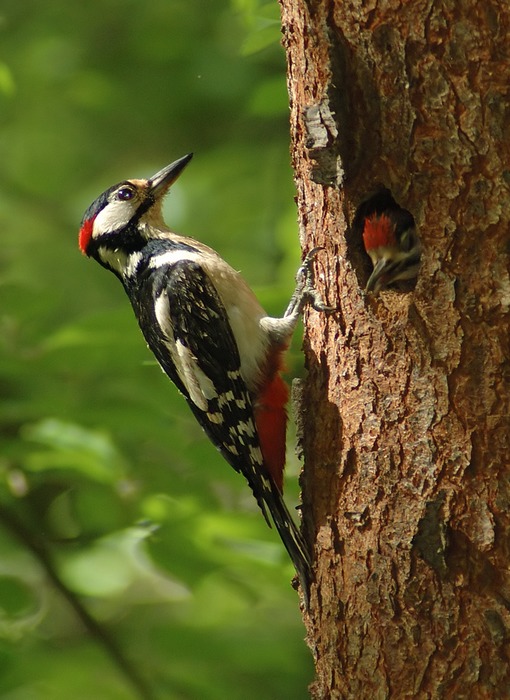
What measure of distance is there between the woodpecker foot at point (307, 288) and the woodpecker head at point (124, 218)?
3.71ft

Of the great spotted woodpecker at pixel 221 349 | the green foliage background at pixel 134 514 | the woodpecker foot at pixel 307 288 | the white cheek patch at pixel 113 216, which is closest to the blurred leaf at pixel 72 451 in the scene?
the green foliage background at pixel 134 514

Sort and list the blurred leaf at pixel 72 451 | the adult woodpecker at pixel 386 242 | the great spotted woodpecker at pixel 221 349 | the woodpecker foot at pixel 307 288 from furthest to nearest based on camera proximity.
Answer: the blurred leaf at pixel 72 451 < the great spotted woodpecker at pixel 221 349 < the woodpecker foot at pixel 307 288 < the adult woodpecker at pixel 386 242

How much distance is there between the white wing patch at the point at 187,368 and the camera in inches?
131

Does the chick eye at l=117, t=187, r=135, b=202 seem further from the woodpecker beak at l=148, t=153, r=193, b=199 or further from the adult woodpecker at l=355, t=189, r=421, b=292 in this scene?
the adult woodpecker at l=355, t=189, r=421, b=292

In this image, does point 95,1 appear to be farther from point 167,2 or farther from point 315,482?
point 315,482

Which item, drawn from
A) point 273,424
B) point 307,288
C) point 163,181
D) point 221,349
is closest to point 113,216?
point 163,181

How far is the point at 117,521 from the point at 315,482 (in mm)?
1551

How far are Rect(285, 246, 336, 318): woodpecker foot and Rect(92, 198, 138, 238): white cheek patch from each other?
122 cm

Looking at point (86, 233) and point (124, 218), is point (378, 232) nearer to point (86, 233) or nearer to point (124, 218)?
point (124, 218)

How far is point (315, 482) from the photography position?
2623 millimetres

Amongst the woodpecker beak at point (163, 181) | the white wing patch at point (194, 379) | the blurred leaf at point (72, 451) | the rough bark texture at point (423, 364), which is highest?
the woodpecker beak at point (163, 181)

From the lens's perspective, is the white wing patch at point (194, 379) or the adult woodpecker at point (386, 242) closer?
the adult woodpecker at point (386, 242)

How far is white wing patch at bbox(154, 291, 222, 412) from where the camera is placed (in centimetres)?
332

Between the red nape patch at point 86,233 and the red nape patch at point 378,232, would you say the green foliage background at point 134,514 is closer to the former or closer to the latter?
the red nape patch at point 86,233
